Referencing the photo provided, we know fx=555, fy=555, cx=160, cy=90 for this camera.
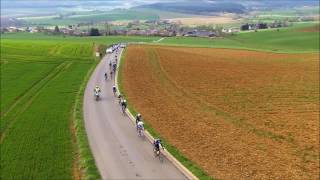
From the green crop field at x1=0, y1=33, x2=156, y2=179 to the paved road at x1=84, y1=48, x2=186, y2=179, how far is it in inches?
44.0

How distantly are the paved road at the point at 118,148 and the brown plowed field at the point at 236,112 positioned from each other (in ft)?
6.39

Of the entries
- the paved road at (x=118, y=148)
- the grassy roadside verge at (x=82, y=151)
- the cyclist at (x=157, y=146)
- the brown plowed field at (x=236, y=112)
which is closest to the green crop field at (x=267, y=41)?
the brown plowed field at (x=236, y=112)

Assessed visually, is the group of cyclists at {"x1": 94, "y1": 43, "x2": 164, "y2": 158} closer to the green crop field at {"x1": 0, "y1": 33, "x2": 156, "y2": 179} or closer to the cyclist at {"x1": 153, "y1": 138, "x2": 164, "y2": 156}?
the cyclist at {"x1": 153, "y1": 138, "x2": 164, "y2": 156}

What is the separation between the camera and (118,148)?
34.9 meters

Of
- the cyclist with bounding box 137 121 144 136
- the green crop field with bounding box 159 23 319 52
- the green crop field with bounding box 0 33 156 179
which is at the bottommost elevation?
the green crop field with bounding box 159 23 319 52

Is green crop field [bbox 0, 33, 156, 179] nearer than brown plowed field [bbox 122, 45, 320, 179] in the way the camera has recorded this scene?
Yes

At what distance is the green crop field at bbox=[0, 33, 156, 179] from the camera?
32000mm

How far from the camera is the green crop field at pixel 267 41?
13462 cm

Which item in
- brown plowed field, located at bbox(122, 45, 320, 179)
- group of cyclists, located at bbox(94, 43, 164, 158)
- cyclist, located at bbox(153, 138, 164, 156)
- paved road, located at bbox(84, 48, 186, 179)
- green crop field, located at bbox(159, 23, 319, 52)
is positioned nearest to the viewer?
paved road, located at bbox(84, 48, 186, 179)

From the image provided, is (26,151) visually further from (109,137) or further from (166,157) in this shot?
(166,157)

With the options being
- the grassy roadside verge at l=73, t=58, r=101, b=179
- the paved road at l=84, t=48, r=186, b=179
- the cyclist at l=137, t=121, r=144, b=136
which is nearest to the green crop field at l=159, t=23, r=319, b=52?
the paved road at l=84, t=48, r=186, b=179

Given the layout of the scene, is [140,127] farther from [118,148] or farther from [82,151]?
[82,151]

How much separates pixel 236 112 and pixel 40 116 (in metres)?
16.2

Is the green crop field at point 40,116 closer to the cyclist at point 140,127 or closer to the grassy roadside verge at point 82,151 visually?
the grassy roadside verge at point 82,151
